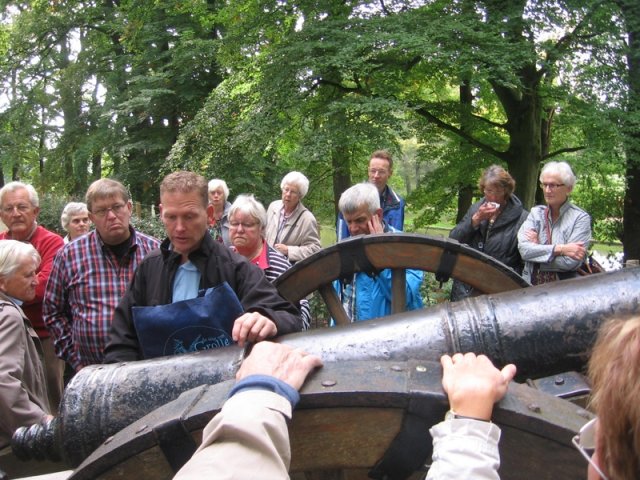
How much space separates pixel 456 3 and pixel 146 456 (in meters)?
6.85

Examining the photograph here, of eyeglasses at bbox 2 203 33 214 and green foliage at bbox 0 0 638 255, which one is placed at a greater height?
green foliage at bbox 0 0 638 255

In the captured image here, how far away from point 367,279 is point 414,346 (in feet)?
3.61

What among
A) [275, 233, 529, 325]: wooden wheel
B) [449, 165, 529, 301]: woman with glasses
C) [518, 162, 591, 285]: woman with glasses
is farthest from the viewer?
[449, 165, 529, 301]: woman with glasses

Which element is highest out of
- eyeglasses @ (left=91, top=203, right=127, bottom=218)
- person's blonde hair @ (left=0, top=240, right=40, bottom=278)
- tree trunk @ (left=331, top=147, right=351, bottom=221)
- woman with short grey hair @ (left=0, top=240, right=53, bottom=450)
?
tree trunk @ (left=331, top=147, right=351, bottom=221)

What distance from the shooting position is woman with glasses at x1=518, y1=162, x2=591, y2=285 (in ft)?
12.0

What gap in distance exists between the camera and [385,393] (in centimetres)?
148

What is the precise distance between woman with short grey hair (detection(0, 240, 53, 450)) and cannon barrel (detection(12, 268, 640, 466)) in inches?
16.2

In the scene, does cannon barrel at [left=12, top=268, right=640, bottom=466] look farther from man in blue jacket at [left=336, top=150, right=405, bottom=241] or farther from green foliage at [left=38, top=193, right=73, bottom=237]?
green foliage at [left=38, top=193, right=73, bottom=237]

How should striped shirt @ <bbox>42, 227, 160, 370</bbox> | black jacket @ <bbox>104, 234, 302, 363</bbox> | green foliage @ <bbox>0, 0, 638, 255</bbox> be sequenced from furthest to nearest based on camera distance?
green foliage @ <bbox>0, 0, 638, 255</bbox> → striped shirt @ <bbox>42, 227, 160, 370</bbox> → black jacket @ <bbox>104, 234, 302, 363</bbox>

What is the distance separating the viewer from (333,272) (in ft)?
9.61

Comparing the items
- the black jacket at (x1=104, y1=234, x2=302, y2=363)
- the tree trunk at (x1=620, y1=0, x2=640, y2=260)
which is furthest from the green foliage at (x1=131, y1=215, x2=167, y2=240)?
the black jacket at (x1=104, y1=234, x2=302, y2=363)

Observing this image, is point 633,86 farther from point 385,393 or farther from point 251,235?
point 385,393

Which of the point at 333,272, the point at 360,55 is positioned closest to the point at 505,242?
the point at 333,272

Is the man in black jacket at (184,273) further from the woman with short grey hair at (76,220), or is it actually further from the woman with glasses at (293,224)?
the woman with short grey hair at (76,220)
